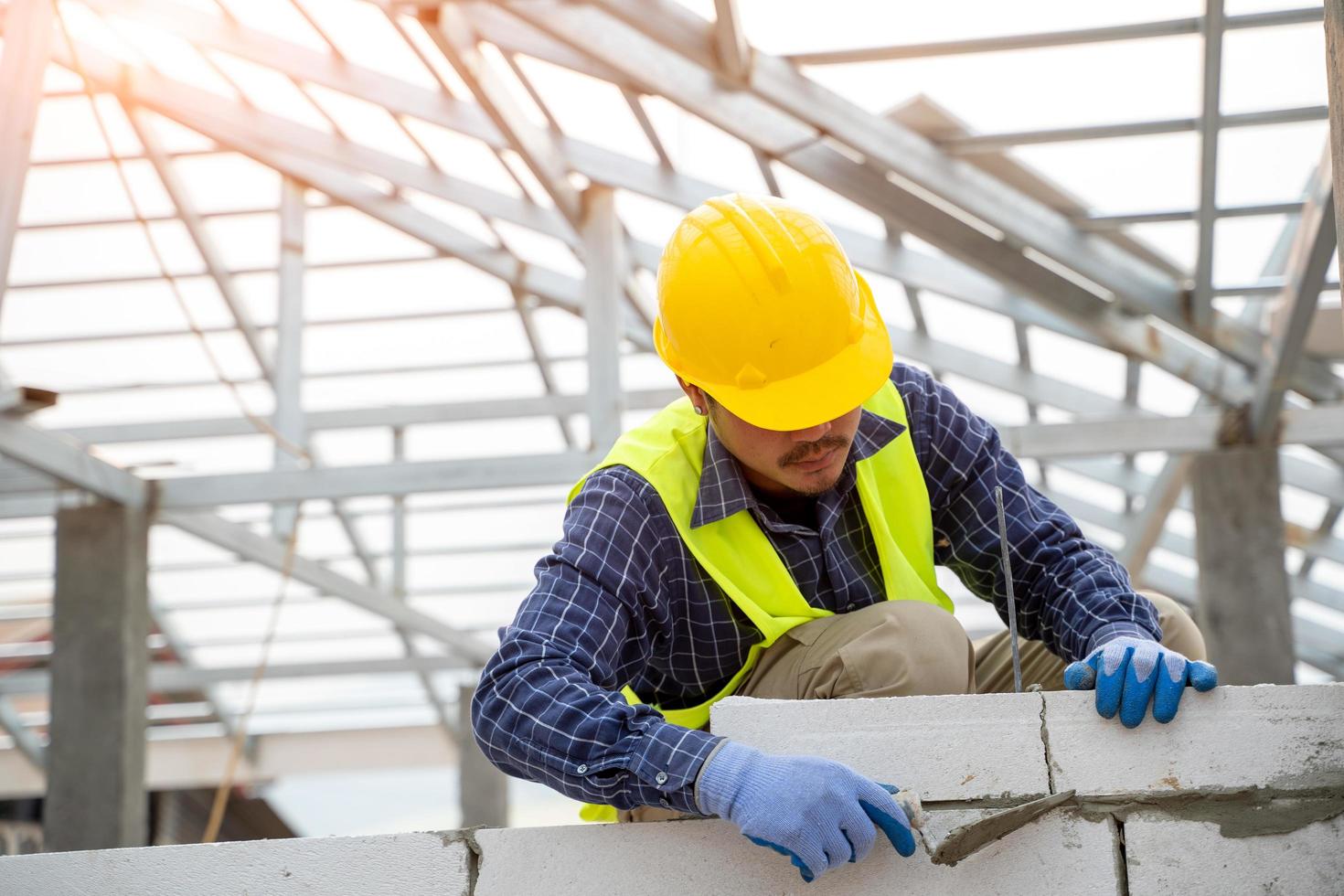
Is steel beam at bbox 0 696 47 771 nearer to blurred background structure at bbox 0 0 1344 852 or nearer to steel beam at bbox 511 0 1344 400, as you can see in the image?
blurred background structure at bbox 0 0 1344 852

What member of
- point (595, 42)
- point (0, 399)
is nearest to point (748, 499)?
point (595, 42)

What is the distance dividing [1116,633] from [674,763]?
0.82 m

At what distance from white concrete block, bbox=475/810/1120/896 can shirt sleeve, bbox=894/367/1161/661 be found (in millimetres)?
532

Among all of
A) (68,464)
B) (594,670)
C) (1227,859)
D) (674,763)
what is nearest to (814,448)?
(594,670)

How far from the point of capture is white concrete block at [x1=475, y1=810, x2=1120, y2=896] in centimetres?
216

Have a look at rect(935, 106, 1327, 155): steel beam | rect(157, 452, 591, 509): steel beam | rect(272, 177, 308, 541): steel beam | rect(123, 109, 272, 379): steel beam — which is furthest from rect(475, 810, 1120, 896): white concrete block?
rect(123, 109, 272, 379): steel beam

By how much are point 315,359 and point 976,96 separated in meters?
6.05

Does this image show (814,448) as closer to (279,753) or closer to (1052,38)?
(1052,38)

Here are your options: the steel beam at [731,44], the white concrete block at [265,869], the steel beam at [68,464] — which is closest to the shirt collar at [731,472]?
the white concrete block at [265,869]

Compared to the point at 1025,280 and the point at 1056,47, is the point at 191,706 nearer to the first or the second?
the point at 1025,280

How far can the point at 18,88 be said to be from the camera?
5914mm

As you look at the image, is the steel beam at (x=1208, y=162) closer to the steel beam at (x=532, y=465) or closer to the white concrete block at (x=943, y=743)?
the steel beam at (x=532, y=465)

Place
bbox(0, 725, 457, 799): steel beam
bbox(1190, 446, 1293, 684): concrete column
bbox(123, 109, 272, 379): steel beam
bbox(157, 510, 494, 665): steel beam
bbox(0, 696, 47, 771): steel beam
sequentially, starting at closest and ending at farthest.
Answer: bbox(1190, 446, 1293, 684): concrete column, bbox(157, 510, 494, 665): steel beam, bbox(123, 109, 272, 379): steel beam, bbox(0, 696, 47, 771): steel beam, bbox(0, 725, 457, 799): steel beam

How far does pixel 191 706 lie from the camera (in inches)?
535
